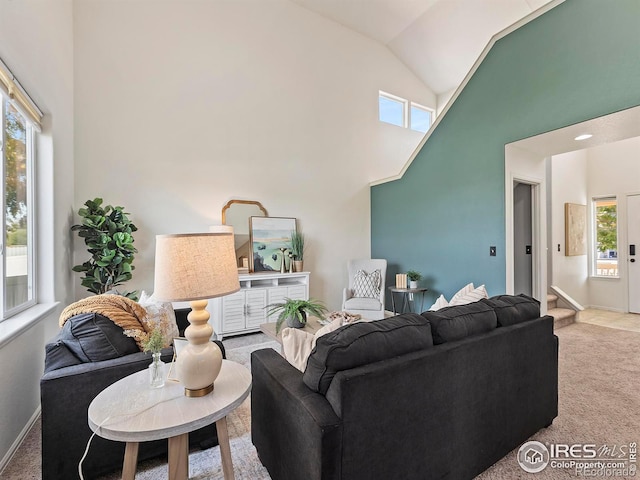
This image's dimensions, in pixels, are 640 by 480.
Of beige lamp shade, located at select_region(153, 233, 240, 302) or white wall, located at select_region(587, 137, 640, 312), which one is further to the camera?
white wall, located at select_region(587, 137, 640, 312)

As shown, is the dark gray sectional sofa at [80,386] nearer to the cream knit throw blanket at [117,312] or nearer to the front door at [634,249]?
the cream knit throw blanket at [117,312]

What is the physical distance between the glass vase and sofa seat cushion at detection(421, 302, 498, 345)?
1.32 m

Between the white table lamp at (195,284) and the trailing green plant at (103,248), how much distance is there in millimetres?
2401

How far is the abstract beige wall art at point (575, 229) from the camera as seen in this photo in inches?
208

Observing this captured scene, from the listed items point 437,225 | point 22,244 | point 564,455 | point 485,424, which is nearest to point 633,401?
point 564,455

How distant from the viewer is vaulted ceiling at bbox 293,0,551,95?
16.0 feet

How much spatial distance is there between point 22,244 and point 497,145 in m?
4.75

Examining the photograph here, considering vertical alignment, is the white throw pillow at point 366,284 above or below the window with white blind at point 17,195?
below

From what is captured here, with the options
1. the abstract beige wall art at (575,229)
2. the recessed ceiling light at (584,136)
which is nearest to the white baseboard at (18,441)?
the recessed ceiling light at (584,136)

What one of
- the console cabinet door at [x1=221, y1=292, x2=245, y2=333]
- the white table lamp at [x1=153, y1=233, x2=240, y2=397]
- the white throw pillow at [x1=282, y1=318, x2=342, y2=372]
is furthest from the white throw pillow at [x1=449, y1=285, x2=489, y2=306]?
the console cabinet door at [x1=221, y1=292, x2=245, y2=333]

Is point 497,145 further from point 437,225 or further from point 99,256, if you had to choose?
point 99,256

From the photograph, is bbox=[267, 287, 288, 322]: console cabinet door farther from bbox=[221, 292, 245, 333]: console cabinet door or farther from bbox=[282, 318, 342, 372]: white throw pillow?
bbox=[282, 318, 342, 372]: white throw pillow

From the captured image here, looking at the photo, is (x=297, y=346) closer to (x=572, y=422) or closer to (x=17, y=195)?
(x=572, y=422)

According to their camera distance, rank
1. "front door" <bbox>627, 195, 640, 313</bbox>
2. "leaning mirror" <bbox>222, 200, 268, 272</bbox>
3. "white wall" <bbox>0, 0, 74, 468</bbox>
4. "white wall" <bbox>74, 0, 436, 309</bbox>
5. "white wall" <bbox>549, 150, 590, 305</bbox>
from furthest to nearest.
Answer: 1. "white wall" <bbox>549, 150, 590, 305</bbox>
2. "front door" <bbox>627, 195, 640, 313</bbox>
3. "leaning mirror" <bbox>222, 200, 268, 272</bbox>
4. "white wall" <bbox>74, 0, 436, 309</bbox>
5. "white wall" <bbox>0, 0, 74, 468</bbox>
